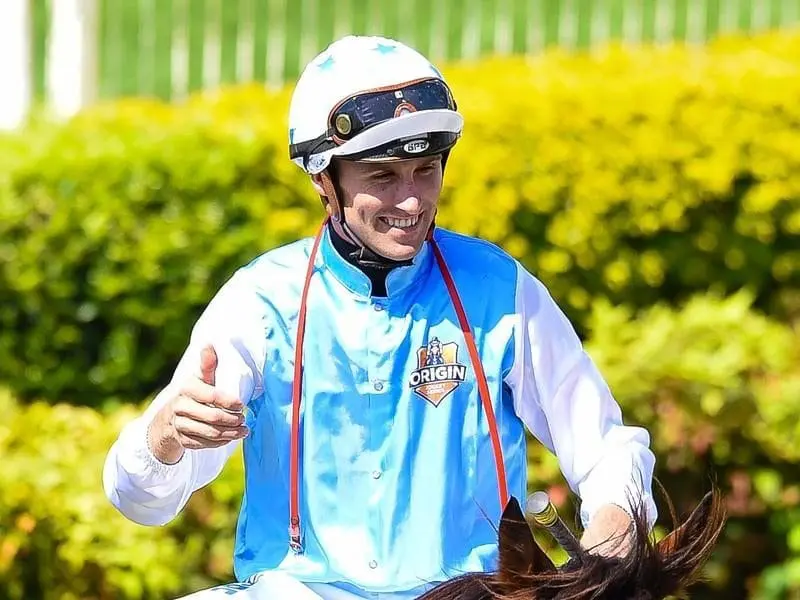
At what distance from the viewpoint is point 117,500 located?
124 inches

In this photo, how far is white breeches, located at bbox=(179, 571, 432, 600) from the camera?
3.07 meters

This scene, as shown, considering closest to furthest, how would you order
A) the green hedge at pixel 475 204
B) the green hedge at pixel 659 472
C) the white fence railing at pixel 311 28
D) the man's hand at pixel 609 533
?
the man's hand at pixel 609 533 < the green hedge at pixel 659 472 < the green hedge at pixel 475 204 < the white fence railing at pixel 311 28

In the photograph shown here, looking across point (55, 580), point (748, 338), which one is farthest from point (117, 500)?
point (748, 338)

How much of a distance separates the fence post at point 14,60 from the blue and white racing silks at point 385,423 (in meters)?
5.05

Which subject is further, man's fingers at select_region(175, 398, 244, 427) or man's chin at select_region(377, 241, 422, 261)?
man's chin at select_region(377, 241, 422, 261)

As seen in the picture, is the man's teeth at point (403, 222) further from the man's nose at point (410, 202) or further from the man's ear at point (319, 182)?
the man's ear at point (319, 182)

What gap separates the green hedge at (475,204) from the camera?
6.60m

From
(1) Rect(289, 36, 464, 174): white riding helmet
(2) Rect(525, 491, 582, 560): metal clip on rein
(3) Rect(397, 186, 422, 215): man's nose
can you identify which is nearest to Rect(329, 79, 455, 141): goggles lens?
(1) Rect(289, 36, 464, 174): white riding helmet

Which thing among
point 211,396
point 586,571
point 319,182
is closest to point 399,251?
point 319,182

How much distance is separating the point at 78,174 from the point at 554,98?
1.96m

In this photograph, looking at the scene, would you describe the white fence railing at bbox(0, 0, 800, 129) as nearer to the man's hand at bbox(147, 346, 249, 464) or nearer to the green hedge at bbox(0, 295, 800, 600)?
the green hedge at bbox(0, 295, 800, 600)

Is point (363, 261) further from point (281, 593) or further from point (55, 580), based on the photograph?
point (55, 580)

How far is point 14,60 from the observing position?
798 centimetres

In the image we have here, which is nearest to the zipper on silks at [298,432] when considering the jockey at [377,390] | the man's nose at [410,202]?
the jockey at [377,390]
